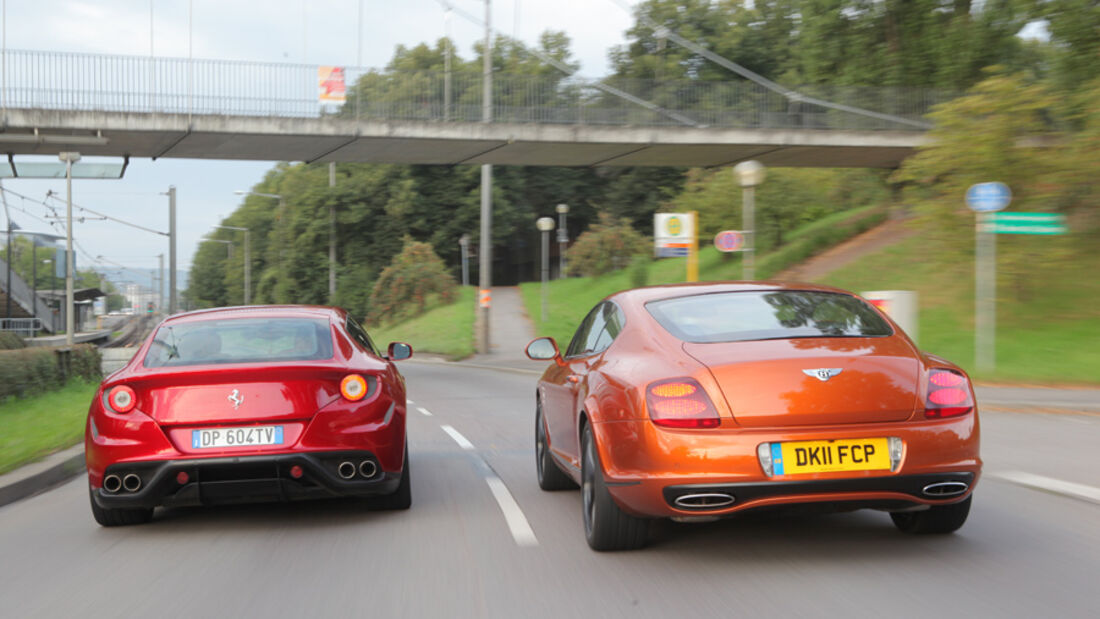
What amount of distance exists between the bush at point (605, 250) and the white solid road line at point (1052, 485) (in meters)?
41.9

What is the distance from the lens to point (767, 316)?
5527 millimetres

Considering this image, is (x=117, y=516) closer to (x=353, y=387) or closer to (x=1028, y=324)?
(x=353, y=387)

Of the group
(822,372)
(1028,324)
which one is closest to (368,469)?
(822,372)

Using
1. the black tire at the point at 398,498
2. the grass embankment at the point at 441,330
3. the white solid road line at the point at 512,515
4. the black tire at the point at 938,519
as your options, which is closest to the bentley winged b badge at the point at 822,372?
the black tire at the point at 938,519

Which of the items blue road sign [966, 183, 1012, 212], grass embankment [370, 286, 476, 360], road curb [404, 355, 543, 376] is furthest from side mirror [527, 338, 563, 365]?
grass embankment [370, 286, 476, 360]

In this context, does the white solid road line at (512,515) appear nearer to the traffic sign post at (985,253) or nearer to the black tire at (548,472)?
the black tire at (548,472)

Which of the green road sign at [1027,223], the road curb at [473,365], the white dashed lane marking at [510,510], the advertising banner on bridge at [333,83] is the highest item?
the advertising banner on bridge at [333,83]

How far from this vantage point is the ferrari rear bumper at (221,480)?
581 centimetres

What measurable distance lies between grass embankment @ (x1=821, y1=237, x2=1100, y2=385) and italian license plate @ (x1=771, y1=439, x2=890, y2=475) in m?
11.9

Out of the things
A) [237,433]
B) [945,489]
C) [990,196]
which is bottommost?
[945,489]

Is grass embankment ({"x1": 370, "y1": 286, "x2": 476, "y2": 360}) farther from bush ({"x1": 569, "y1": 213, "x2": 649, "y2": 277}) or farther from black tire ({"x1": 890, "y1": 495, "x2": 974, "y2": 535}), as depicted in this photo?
black tire ({"x1": 890, "y1": 495, "x2": 974, "y2": 535})

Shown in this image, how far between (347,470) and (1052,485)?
4.54 meters

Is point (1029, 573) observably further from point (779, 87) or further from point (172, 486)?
point (779, 87)

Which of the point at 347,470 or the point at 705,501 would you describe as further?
the point at 347,470
